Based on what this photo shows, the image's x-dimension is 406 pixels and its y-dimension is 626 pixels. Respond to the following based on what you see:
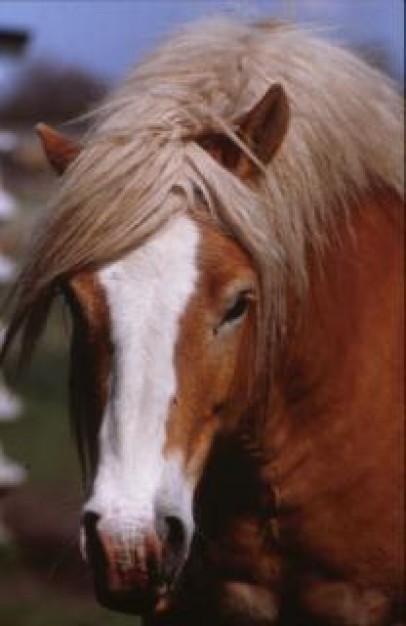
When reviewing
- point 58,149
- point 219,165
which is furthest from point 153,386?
point 58,149

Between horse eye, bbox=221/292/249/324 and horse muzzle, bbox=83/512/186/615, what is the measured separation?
14.3 inches

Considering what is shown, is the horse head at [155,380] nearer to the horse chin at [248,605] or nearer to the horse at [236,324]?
the horse at [236,324]

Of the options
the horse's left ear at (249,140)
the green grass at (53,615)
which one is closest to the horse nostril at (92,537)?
the horse's left ear at (249,140)

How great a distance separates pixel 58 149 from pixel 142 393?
0.60 m

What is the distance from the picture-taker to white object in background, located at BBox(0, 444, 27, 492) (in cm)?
604

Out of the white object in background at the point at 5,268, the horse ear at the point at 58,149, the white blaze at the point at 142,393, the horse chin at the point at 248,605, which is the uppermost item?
the horse ear at the point at 58,149

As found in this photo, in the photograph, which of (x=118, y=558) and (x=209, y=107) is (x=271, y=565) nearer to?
(x=118, y=558)

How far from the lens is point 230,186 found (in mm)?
2748

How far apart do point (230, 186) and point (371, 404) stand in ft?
1.95

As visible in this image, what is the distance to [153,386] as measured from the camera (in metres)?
2.54

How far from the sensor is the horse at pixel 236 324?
2559mm

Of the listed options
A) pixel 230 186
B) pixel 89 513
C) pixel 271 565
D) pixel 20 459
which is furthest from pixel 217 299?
pixel 20 459

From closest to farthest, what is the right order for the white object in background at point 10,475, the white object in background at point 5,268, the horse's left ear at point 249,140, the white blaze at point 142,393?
the white blaze at point 142,393
the horse's left ear at point 249,140
the white object in background at point 10,475
the white object in background at point 5,268

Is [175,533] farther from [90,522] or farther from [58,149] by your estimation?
[58,149]
